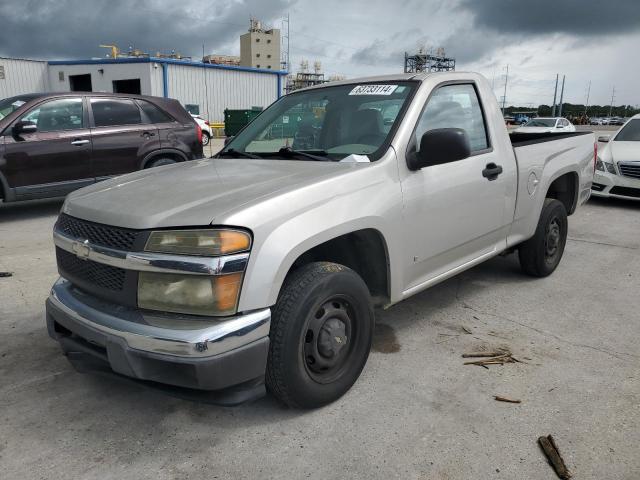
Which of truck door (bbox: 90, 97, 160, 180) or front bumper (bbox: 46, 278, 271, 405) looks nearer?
front bumper (bbox: 46, 278, 271, 405)

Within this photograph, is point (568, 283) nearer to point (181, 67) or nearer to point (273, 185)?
point (273, 185)

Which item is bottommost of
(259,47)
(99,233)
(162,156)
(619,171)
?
(619,171)

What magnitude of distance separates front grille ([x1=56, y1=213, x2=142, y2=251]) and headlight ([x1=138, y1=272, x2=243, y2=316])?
0.59 ft

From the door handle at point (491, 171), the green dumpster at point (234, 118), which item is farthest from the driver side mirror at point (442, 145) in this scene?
the green dumpster at point (234, 118)

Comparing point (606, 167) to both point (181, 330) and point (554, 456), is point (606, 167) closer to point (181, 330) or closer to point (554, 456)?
point (554, 456)

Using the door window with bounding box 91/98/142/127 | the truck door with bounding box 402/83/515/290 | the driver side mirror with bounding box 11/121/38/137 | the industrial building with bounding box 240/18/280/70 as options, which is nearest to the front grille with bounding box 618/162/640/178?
the truck door with bounding box 402/83/515/290

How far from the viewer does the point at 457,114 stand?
376 cm

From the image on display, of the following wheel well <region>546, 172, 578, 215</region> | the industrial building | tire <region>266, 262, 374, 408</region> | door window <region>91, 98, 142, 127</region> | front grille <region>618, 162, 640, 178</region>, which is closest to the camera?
tire <region>266, 262, 374, 408</region>

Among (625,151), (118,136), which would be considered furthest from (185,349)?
(625,151)

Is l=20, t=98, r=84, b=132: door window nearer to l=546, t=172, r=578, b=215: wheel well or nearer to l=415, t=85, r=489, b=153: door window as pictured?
l=415, t=85, r=489, b=153: door window

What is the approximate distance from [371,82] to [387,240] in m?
1.33

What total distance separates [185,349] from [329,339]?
791 millimetres

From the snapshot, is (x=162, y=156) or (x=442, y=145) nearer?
(x=442, y=145)

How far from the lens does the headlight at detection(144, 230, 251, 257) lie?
2.26 meters
